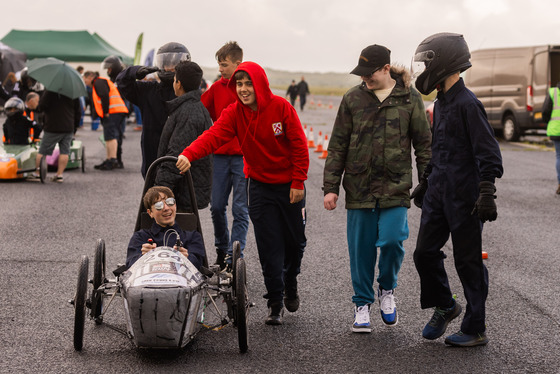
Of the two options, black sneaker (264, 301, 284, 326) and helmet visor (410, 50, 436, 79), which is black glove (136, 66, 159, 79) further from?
helmet visor (410, 50, 436, 79)

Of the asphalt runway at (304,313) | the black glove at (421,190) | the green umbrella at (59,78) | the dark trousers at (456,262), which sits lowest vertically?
the asphalt runway at (304,313)

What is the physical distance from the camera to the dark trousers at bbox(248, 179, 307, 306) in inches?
233

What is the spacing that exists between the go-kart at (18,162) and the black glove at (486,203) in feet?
32.7

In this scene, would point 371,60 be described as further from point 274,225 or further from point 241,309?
point 241,309

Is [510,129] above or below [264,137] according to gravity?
below

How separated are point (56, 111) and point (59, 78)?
54 cm

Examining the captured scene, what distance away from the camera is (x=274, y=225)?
593 centimetres

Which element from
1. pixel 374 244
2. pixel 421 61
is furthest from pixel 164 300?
pixel 421 61

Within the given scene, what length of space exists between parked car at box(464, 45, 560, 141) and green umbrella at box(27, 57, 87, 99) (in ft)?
47.5

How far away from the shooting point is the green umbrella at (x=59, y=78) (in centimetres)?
1331

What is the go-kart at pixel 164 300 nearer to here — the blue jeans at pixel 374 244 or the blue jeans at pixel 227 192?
the blue jeans at pixel 374 244

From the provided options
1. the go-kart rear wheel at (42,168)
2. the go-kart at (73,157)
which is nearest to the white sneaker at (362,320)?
the go-kart rear wheel at (42,168)

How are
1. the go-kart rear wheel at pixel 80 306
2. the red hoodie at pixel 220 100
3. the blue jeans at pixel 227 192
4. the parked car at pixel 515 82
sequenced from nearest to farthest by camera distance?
the go-kart rear wheel at pixel 80 306 < the red hoodie at pixel 220 100 < the blue jeans at pixel 227 192 < the parked car at pixel 515 82

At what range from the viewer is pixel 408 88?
572 centimetres
